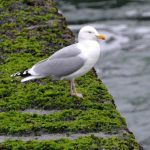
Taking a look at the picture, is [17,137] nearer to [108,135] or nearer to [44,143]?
[44,143]

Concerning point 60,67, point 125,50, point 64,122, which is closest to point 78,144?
point 64,122

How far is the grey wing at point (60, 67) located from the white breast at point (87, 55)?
1.1 inches

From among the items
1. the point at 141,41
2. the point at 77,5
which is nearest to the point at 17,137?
the point at 141,41

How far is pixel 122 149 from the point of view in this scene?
3.21m

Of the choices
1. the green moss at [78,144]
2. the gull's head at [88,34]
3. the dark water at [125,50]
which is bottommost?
the green moss at [78,144]

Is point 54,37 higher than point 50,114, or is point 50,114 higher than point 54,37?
point 54,37

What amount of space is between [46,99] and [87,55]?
0.44 m

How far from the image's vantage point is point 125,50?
10.1m

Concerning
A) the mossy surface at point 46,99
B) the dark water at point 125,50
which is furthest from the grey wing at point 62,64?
the dark water at point 125,50

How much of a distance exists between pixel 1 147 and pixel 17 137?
0.59 ft

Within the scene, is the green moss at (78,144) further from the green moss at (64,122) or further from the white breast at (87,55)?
the white breast at (87,55)

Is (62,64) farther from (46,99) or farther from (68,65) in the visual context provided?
→ (46,99)

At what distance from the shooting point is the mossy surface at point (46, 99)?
11.0 ft

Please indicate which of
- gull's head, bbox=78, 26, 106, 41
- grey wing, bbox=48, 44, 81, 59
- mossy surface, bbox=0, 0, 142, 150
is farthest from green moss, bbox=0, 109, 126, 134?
gull's head, bbox=78, 26, 106, 41
